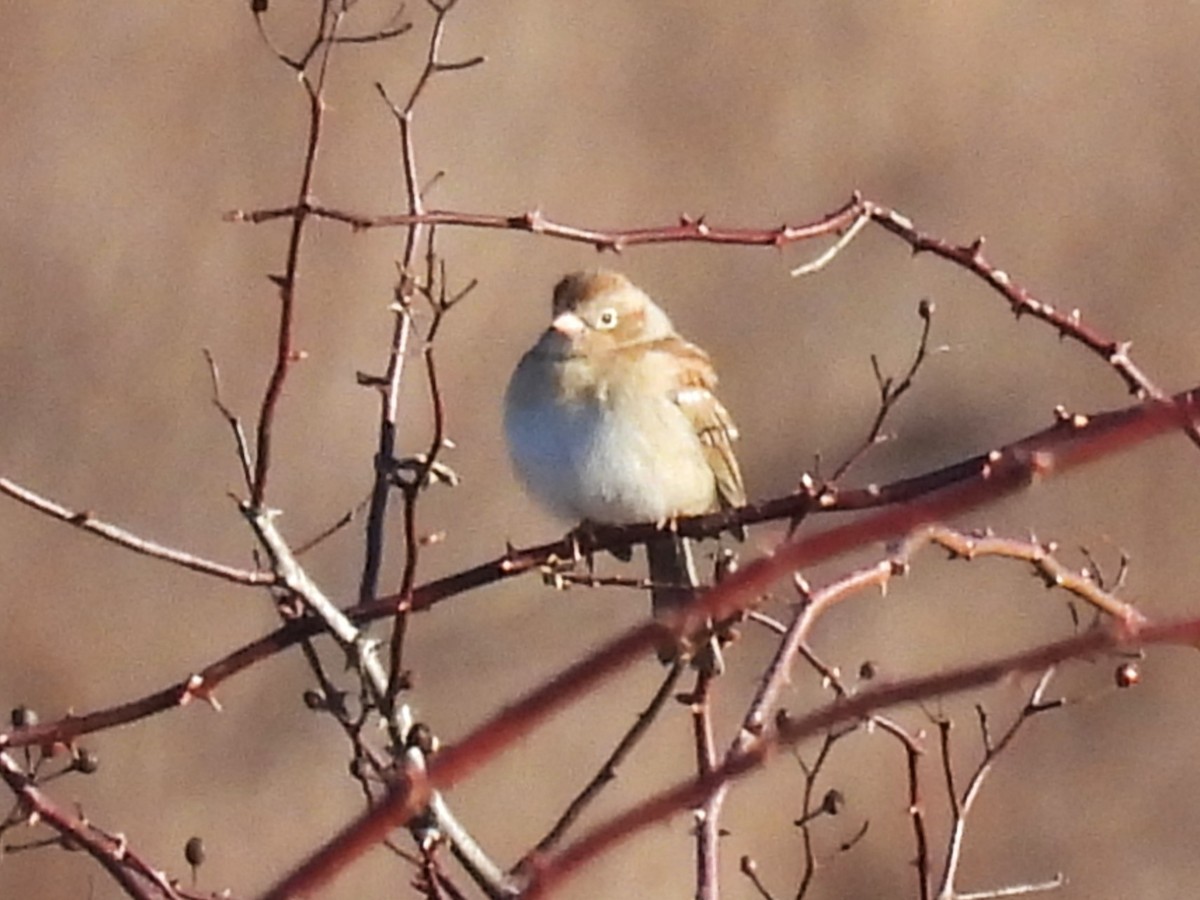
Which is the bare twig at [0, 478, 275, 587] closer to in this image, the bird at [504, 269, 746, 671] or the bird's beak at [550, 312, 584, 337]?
the bird at [504, 269, 746, 671]

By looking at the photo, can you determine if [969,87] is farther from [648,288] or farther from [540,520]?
[540,520]

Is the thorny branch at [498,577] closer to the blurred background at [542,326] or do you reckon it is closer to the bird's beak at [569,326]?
the bird's beak at [569,326]

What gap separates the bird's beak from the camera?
268 centimetres

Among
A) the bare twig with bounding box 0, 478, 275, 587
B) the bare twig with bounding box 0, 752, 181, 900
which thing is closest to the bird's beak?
the bare twig with bounding box 0, 478, 275, 587

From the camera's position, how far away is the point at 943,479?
1310 mm

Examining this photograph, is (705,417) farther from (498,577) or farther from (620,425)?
(498,577)

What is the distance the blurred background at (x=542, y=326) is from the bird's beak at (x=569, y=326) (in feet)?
3.98

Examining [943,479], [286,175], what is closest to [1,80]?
[286,175]

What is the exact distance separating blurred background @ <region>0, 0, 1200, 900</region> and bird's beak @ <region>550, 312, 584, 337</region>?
3.98ft

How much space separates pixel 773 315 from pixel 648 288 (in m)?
0.25

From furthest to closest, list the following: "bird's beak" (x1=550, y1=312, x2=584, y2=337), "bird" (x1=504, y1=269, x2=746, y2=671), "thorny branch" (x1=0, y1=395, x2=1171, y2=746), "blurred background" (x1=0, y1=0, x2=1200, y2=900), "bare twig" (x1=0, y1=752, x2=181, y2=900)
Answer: "blurred background" (x1=0, y1=0, x2=1200, y2=900) → "bird's beak" (x1=550, y1=312, x2=584, y2=337) → "bird" (x1=504, y1=269, x2=746, y2=671) → "bare twig" (x1=0, y1=752, x2=181, y2=900) → "thorny branch" (x1=0, y1=395, x2=1171, y2=746)

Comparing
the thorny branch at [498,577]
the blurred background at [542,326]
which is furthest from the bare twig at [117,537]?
the blurred background at [542,326]

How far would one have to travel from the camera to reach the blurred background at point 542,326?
3.89 metres

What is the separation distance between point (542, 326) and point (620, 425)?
1355 millimetres
